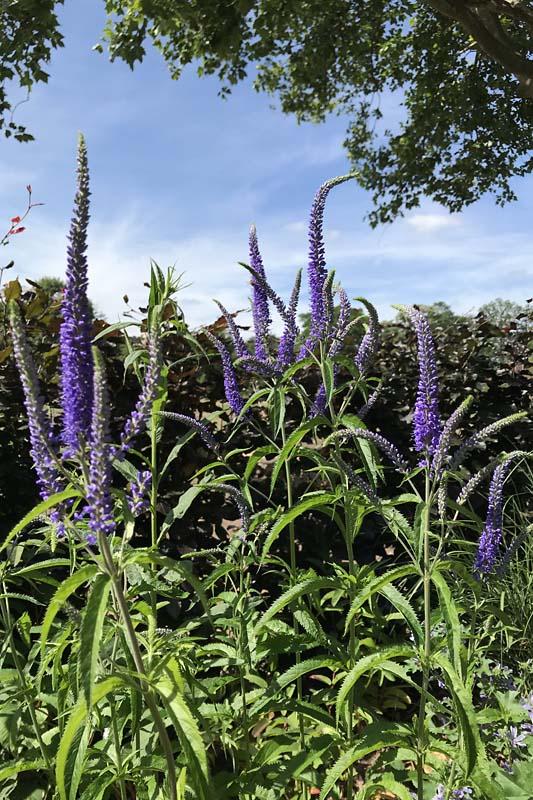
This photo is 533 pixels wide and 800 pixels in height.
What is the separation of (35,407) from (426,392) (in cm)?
127

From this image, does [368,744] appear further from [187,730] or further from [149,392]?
[149,392]

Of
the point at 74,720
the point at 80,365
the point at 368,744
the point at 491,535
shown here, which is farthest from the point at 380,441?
the point at 74,720

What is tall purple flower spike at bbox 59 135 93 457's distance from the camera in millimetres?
1551

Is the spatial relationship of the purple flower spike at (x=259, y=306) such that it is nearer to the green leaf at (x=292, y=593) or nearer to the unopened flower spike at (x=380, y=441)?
the unopened flower spike at (x=380, y=441)

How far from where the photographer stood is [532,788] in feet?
8.02

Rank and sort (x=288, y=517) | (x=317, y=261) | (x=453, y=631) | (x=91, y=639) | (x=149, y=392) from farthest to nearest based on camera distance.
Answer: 1. (x=317, y=261)
2. (x=288, y=517)
3. (x=453, y=631)
4. (x=149, y=392)
5. (x=91, y=639)

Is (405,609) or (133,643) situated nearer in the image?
(133,643)

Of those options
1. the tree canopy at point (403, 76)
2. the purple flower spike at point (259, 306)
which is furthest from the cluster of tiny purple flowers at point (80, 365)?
the tree canopy at point (403, 76)

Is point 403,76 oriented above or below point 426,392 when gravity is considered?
above

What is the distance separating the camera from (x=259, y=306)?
285 cm

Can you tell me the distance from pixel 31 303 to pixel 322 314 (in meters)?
2.56

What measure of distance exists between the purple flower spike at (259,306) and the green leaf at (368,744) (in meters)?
1.58

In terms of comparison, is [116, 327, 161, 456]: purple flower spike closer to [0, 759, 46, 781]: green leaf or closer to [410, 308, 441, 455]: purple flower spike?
[410, 308, 441, 455]: purple flower spike

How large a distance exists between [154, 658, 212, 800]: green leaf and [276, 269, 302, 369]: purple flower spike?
1.51 meters
